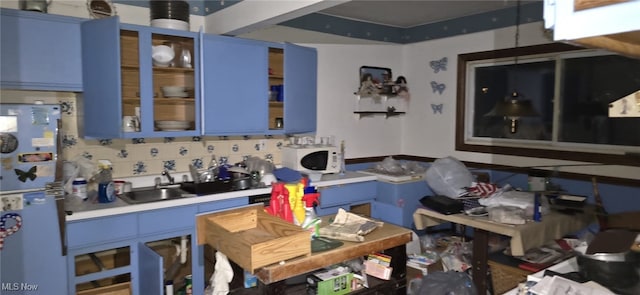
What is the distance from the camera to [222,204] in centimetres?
305

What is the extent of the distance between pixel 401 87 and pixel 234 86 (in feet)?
6.60

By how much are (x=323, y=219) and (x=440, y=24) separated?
3002 millimetres

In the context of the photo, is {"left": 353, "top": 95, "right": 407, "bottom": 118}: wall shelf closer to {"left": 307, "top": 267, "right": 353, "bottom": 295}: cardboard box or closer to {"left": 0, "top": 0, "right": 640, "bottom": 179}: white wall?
{"left": 0, "top": 0, "right": 640, "bottom": 179}: white wall

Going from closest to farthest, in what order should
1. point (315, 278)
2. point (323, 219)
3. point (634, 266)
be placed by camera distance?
point (634, 266)
point (315, 278)
point (323, 219)

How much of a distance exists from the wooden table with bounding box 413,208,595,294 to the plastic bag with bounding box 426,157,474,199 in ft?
1.52

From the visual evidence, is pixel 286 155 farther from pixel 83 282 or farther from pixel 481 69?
pixel 481 69

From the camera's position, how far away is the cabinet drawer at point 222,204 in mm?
2959

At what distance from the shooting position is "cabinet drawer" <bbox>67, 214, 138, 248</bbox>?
248 centimetres

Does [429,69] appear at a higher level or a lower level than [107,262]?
higher


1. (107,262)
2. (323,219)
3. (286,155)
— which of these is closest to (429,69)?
(286,155)

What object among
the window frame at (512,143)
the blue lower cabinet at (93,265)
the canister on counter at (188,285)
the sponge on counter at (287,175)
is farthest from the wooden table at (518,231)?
the blue lower cabinet at (93,265)

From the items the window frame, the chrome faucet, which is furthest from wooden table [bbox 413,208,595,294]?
the chrome faucet

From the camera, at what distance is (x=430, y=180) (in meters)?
3.69

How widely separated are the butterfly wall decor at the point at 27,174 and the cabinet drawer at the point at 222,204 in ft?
3.30
